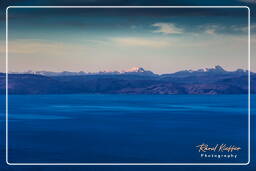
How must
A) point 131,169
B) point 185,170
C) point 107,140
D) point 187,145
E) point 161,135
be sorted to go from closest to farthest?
1. point 185,170
2. point 131,169
3. point 187,145
4. point 107,140
5. point 161,135

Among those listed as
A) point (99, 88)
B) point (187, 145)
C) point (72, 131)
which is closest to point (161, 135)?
point (187, 145)

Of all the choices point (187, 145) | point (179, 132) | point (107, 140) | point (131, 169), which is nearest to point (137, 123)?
point (179, 132)

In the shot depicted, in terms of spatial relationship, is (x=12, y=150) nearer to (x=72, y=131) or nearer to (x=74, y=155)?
(x=74, y=155)

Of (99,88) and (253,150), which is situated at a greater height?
(99,88)

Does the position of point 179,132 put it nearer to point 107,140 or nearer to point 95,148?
point 107,140

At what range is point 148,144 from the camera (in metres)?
36.0

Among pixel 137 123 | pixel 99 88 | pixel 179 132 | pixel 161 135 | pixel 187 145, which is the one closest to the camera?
pixel 187 145

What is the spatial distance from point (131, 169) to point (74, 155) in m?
6.09

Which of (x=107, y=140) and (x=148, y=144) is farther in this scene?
(x=107, y=140)

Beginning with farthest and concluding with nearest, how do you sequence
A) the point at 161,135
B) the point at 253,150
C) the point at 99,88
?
the point at 99,88 → the point at 161,135 → the point at 253,150

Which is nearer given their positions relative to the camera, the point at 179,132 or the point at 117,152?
the point at 117,152

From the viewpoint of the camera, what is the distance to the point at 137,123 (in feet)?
184

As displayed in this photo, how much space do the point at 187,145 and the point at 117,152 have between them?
729 cm

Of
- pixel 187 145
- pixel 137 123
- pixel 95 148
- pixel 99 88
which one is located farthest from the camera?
pixel 99 88
